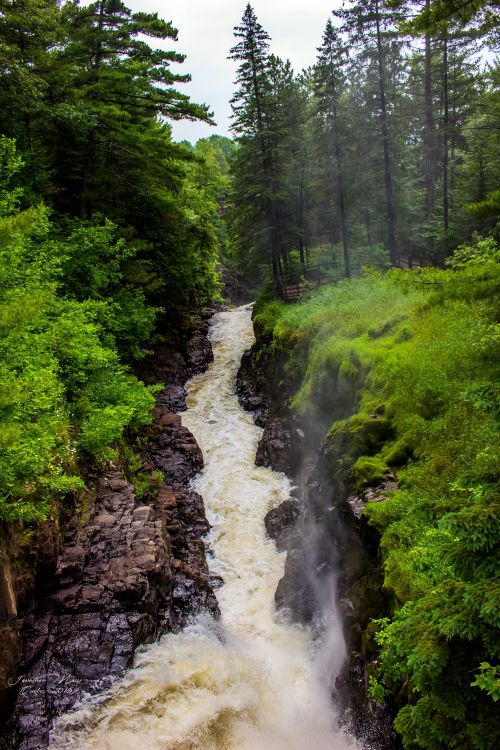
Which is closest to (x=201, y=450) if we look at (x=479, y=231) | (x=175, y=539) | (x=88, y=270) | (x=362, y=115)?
(x=175, y=539)

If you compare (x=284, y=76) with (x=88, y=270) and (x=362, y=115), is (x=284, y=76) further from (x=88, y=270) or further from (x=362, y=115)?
(x=88, y=270)

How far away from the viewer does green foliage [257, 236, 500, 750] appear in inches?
136

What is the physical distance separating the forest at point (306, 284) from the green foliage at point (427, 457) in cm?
3

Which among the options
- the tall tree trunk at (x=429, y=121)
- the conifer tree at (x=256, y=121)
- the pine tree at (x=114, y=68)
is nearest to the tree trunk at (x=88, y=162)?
the pine tree at (x=114, y=68)

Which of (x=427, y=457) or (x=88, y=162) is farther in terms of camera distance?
(x=88, y=162)

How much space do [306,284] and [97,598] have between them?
2215 centimetres

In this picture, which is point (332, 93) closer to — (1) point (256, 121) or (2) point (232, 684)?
(1) point (256, 121)

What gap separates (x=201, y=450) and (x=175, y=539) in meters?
5.47

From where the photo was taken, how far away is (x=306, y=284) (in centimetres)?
2723

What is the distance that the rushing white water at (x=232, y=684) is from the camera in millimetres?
7547

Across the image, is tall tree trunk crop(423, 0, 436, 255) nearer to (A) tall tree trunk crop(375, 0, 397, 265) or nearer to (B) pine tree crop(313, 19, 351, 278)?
(A) tall tree trunk crop(375, 0, 397, 265)

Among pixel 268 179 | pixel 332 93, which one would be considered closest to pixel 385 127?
pixel 332 93

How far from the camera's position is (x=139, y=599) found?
31.0ft

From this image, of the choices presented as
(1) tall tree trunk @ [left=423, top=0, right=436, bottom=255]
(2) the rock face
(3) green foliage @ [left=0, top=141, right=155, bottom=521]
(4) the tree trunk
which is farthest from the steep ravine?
(1) tall tree trunk @ [left=423, top=0, right=436, bottom=255]
